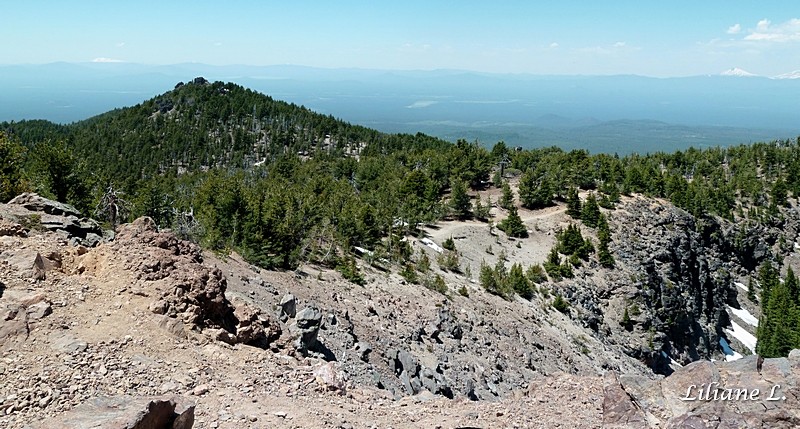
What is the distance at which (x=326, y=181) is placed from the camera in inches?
2213

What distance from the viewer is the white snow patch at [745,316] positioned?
63862 mm

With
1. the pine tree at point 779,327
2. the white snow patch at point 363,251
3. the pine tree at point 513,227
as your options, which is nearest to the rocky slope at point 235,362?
the white snow patch at point 363,251

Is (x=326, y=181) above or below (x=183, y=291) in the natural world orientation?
below

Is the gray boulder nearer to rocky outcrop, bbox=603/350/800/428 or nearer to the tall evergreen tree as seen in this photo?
rocky outcrop, bbox=603/350/800/428

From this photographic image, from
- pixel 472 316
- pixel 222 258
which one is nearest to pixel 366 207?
pixel 472 316

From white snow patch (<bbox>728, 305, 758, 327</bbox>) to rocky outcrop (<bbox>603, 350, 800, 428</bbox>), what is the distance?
6607cm

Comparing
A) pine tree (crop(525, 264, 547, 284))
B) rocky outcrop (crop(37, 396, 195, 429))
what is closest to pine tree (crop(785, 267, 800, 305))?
pine tree (crop(525, 264, 547, 284))

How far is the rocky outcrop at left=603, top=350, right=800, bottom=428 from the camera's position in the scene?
8312mm

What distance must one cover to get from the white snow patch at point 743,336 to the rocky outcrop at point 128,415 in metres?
69.2

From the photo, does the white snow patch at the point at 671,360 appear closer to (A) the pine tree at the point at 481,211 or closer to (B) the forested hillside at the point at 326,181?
(B) the forested hillside at the point at 326,181

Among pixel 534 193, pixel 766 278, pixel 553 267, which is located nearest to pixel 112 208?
pixel 553 267

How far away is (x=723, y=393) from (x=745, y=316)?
2738 inches

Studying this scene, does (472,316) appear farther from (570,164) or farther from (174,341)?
(570,164)

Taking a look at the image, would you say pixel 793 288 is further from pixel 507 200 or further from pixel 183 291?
pixel 183 291
